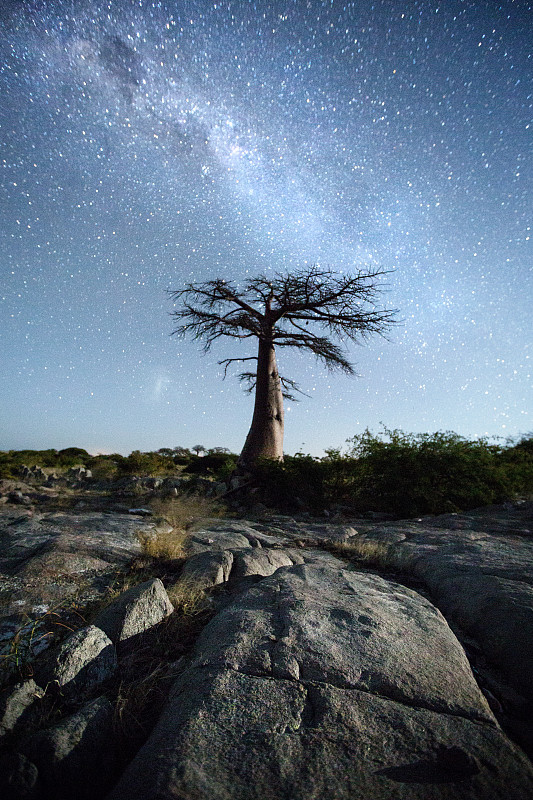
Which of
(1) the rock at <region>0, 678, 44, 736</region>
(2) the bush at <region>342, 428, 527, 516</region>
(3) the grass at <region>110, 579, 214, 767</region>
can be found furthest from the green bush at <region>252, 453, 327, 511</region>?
(1) the rock at <region>0, 678, 44, 736</region>

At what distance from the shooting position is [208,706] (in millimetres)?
1173

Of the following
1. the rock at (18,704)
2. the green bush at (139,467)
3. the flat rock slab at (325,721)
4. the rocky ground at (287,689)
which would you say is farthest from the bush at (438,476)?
the green bush at (139,467)

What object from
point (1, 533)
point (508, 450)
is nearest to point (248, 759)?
point (1, 533)

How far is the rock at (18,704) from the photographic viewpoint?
3.87ft

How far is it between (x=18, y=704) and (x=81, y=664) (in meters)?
0.25

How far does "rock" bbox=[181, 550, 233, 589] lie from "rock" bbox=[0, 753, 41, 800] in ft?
4.59

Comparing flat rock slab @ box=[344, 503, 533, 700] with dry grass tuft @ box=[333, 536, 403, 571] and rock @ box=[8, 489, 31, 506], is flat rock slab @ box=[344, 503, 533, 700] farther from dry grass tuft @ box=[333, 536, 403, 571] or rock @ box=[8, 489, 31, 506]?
rock @ box=[8, 489, 31, 506]

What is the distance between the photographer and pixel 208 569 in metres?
2.55

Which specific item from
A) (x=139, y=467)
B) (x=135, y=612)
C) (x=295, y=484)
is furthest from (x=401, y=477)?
(x=139, y=467)

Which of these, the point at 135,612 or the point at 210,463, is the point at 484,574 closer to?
the point at 135,612

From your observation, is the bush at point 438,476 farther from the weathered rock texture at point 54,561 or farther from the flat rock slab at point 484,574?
the weathered rock texture at point 54,561

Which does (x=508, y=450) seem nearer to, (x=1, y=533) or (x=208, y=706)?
(x=208, y=706)

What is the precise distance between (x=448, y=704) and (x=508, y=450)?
806 centimetres

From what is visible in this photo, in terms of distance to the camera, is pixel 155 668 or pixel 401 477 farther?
pixel 401 477
